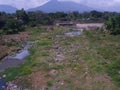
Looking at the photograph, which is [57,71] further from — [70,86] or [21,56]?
[21,56]

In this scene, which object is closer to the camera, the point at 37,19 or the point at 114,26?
the point at 114,26

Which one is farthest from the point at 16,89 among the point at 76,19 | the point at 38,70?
the point at 76,19

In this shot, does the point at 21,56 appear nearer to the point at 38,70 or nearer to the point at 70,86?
the point at 38,70

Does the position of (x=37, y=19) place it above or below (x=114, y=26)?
below

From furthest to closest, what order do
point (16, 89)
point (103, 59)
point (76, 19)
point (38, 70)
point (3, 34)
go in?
point (76, 19) → point (3, 34) → point (103, 59) → point (38, 70) → point (16, 89)

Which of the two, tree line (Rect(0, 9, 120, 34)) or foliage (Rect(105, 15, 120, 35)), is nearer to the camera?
foliage (Rect(105, 15, 120, 35))

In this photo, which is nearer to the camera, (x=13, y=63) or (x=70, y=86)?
(x=70, y=86)

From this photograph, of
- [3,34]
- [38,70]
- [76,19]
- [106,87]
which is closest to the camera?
[106,87]

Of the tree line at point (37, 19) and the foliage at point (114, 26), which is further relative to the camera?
the tree line at point (37, 19)

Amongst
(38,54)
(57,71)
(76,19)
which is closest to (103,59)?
(57,71)
